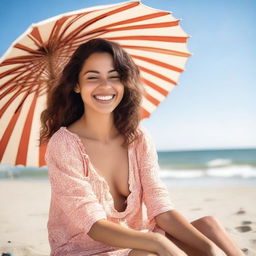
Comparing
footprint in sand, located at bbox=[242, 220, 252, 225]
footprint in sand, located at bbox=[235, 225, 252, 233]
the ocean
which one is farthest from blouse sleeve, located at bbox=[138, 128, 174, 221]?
the ocean

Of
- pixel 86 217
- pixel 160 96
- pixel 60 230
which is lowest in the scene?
pixel 60 230

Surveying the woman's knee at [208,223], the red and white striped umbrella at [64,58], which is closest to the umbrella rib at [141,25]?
the red and white striped umbrella at [64,58]

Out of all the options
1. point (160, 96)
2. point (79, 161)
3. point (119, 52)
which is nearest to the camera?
point (79, 161)

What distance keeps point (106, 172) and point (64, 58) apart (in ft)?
3.57

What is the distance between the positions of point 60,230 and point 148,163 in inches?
31.3

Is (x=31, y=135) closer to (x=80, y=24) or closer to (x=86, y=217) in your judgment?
(x=80, y=24)

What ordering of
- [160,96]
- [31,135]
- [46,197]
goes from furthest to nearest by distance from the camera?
[46,197] < [160,96] < [31,135]

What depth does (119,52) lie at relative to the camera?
8.91 ft

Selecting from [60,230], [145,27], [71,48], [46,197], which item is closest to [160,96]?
[145,27]

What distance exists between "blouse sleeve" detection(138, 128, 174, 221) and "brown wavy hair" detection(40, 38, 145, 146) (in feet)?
0.44

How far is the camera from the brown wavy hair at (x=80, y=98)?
8.84 feet

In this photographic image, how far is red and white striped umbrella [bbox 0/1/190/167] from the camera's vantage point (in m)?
2.83

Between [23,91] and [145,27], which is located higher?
[145,27]

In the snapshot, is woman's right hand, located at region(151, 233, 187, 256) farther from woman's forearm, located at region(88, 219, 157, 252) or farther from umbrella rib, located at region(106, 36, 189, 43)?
umbrella rib, located at region(106, 36, 189, 43)
